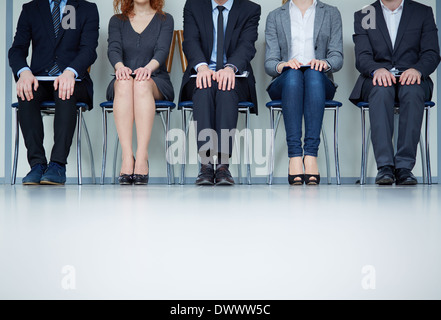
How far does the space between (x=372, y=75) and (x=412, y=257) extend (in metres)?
2.19

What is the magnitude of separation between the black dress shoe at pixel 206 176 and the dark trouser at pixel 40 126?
29.3 inches

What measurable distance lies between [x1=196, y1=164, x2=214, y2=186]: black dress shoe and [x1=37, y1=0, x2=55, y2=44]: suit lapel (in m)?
1.23

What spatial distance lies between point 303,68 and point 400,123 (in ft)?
1.78

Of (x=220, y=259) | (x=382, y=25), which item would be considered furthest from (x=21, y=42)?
(x=220, y=259)

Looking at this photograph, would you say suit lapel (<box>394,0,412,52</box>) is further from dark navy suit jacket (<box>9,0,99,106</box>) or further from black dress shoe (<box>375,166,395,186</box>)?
dark navy suit jacket (<box>9,0,99,106</box>)

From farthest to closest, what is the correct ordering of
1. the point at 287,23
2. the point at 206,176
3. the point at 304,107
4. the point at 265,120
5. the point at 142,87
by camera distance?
the point at 265,120
the point at 287,23
the point at 142,87
the point at 304,107
the point at 206,176

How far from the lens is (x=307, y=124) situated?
7.55 feet

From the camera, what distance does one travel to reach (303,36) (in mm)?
2656

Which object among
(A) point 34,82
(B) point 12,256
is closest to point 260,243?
(B) point 12,256

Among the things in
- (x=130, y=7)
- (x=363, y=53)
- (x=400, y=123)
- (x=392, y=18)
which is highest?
(x=130, y=7)

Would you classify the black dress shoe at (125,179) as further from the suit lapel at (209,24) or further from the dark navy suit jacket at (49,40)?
the suit lapel at (209,24)

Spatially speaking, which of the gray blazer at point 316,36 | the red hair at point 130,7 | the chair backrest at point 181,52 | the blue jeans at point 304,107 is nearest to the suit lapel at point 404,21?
the gray blazer at point 316,36

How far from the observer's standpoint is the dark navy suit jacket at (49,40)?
2656 millimetres

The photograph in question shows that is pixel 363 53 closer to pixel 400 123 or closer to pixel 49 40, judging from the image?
pixel 400 123
